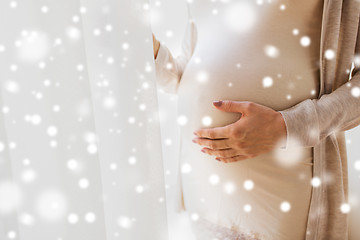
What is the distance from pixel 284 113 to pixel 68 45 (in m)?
0.46

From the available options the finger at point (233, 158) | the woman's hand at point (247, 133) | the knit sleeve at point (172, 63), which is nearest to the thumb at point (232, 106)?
the woman's hand at point (247, 133)

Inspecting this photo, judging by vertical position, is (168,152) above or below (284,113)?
below

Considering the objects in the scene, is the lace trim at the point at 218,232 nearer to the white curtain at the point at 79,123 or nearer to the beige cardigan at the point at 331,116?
the beige cardigan at the point at 331,116

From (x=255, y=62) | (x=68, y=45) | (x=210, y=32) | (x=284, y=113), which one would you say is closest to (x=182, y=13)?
(x=210, y=32)

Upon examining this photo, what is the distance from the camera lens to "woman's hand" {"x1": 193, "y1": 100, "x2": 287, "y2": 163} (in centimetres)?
59

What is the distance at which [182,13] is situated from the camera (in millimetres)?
990

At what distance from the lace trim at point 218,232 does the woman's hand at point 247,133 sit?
7.2 inches

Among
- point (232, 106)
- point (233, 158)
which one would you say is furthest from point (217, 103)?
point (233, 158)

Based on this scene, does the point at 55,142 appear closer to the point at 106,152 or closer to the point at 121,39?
the point at 106,152

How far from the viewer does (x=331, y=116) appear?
1.95ft

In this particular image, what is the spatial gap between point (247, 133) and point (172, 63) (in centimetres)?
33

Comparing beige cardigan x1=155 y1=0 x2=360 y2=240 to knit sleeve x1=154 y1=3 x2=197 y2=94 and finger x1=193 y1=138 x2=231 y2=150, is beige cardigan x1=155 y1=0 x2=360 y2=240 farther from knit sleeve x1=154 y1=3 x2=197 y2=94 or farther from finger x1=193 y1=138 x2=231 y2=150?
knit sleeve x1=154 y1=3 x2=197 y2=94

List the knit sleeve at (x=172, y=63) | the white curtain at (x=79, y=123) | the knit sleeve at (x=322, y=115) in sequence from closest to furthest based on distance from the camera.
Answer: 1. the white curtain at (x=79, y=123)
2. the knit sleeve at (x=322, y=115)
3. the knit sleeve at (x=172, y=63)

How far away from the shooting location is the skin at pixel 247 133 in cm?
59
